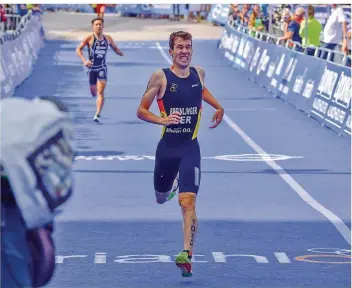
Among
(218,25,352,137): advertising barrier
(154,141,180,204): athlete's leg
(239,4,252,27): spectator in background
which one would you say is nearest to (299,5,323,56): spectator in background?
(218,25,352,137): advertising barrier

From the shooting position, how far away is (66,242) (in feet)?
40.2

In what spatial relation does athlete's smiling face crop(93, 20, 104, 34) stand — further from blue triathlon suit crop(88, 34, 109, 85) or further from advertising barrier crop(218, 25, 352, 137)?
advertising barrier crop(218, 25, 352, 137)

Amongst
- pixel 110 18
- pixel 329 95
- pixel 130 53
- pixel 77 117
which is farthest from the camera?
pixel 110 18

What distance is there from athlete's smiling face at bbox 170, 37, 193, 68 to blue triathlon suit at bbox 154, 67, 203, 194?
204 millimetres

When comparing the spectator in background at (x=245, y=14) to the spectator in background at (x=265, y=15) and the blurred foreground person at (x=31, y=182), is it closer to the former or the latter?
the spectator in background at (x=265, y=15)

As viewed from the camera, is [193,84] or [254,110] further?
[254,110]

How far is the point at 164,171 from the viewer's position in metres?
11.1

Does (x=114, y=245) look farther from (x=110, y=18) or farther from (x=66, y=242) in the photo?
(x=110, y=18)

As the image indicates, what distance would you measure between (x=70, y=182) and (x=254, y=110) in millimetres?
25787

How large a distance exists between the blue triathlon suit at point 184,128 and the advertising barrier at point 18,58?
15.2 metres

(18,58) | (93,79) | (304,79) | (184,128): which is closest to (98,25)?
(93,79)

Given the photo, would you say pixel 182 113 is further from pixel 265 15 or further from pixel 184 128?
pixel 265 15

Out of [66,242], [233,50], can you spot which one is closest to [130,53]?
[233,50]

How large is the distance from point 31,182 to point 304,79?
80.2ft
